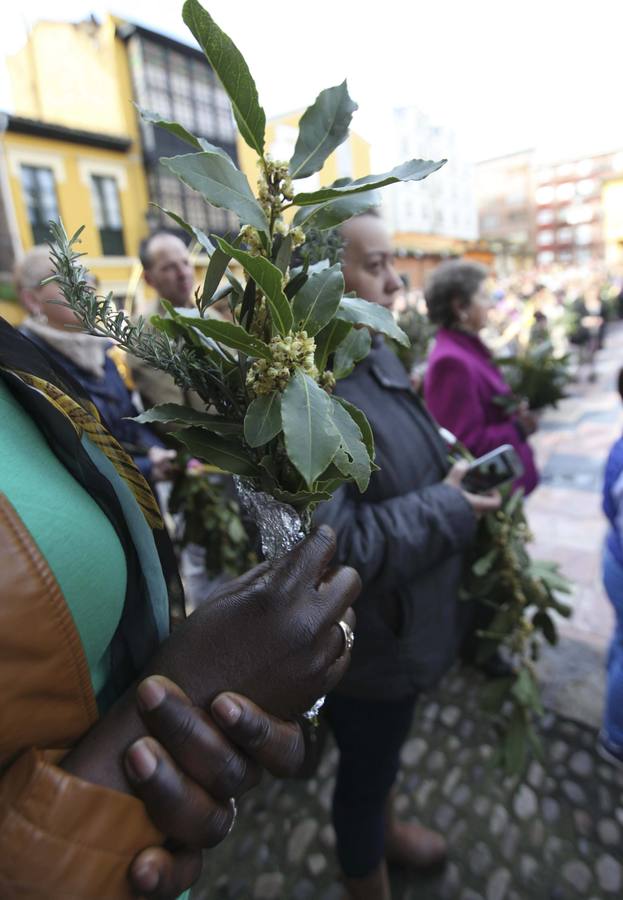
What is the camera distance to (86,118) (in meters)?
17.5

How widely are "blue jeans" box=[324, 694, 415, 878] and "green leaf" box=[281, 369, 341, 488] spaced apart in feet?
4.01

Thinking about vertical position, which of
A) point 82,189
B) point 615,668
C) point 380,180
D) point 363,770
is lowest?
point 615,668

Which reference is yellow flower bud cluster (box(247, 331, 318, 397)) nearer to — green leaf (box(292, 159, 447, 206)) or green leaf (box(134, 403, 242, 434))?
green leaf (box(134, 403, 242, 434))

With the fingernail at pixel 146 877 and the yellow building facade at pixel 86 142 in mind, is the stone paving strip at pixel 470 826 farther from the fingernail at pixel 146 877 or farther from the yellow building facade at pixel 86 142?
the yellow building facade at pixel 86 142

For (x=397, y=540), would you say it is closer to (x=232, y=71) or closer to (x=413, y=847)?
(x=232, y=71)

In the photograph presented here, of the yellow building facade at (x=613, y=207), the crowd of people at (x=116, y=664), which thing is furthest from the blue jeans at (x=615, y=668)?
the yellow building facade at (x=613, y=207)

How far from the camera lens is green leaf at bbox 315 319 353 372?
0.85 m

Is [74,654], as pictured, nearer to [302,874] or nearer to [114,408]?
[302,874]

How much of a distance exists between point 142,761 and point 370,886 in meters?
1.54

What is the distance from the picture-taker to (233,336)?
2.27ft

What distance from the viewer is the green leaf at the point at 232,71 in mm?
625

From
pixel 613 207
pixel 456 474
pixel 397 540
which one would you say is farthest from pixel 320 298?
pixel 613 207

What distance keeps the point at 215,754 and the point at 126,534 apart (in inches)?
12.2

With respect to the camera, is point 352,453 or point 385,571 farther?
point 385,571
